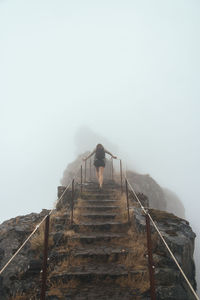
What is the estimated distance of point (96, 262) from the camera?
5.30 m

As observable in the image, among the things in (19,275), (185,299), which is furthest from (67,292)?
(185,299)

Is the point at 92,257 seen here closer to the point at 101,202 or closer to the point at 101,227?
the point at 101,227

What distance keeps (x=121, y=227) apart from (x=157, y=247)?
1.72 meters

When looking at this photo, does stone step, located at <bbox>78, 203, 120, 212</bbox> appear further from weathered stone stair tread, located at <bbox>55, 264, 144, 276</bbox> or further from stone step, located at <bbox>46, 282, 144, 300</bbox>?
stone step, located at <bbox>46, 282, 144, 300</bbox>

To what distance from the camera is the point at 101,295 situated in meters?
4.18

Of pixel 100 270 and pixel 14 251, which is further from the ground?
pixel 14 251

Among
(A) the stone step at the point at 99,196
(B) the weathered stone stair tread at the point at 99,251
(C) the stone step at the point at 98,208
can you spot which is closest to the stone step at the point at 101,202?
(A) the stone step at the point at 99,196

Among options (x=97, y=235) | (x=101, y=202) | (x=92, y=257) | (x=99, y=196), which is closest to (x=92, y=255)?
(x=92, y=257)

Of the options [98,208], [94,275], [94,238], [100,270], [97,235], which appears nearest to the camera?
[94,275]

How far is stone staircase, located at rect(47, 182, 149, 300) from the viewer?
14.0 feet

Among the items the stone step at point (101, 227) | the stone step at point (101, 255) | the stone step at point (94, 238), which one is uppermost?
the stone step at point (101, 227)

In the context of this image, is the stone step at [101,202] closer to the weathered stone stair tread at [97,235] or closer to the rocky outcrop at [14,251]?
the rocky outcrop at [14,251]

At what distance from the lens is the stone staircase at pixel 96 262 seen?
4281 millimetres

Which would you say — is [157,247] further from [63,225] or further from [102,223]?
[63,225]
